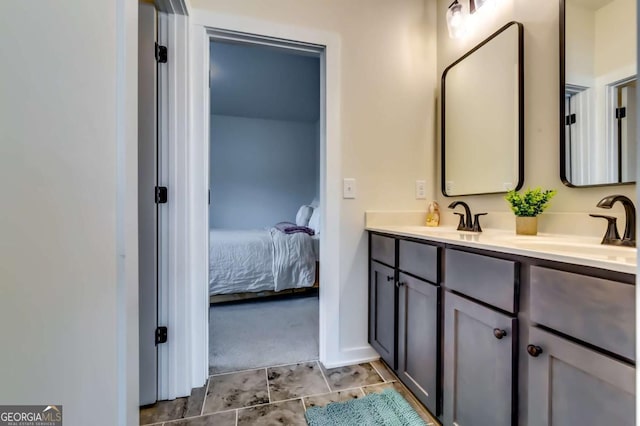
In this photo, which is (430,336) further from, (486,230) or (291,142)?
(291,142)

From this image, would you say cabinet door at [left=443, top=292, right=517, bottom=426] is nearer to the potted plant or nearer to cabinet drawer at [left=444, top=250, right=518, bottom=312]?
cabinet drawer at [left=444, top=250, right=518, bottom=312]

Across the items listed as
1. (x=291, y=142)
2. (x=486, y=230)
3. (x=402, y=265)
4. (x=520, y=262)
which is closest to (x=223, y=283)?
(x=402, y=265)

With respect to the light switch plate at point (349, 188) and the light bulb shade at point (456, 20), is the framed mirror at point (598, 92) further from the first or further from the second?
the light switch plate at point (349, 188)

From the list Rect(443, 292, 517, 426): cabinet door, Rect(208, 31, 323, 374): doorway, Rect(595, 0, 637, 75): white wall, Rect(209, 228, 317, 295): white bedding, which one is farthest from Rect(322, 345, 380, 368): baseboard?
Rect(595, 0, 637, 75): white wall

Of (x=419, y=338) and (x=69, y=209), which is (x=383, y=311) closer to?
(x=419, y=338)

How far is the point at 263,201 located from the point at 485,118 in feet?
13.8

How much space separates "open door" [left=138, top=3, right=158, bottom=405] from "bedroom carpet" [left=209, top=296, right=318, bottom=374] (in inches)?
16.8

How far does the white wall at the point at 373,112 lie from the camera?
5.75ft

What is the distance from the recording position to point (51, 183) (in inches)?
18.5

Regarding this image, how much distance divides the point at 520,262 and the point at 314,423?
3.58 ft

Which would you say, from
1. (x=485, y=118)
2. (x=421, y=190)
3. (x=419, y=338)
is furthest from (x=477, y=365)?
(x=485, y=118)

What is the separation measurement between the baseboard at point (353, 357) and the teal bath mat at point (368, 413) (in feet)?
1.09

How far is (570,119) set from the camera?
115cm

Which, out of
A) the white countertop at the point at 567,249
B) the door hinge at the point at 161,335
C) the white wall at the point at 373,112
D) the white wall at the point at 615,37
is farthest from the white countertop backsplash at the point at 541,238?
the door hinge at the point at 161,335
